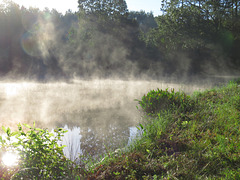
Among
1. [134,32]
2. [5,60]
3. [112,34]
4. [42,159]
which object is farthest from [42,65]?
[42,159]

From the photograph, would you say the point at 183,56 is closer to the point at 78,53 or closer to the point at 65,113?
the point at 78,53

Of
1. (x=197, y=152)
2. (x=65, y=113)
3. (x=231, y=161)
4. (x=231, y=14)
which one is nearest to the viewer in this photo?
(x=231, y=161)

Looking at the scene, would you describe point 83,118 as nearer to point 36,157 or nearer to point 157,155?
point 157,155

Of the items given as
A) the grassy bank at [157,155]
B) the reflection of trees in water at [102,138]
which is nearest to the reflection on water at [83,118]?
the reflection of trees in water at [102,138]

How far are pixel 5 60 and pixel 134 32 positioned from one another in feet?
46.5

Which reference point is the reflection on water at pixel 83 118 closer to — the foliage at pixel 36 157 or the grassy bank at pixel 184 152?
the grassy bank at pixel 184 152

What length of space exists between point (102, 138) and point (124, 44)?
1680 centimetres

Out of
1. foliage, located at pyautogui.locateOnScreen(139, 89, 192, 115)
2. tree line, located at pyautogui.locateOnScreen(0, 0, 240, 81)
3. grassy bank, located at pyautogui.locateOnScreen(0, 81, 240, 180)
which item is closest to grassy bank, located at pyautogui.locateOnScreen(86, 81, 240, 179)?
grassy bank, located at pyautogui.locateOnScreen(0, 81, 240, 180)

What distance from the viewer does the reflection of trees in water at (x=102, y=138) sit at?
3642mm

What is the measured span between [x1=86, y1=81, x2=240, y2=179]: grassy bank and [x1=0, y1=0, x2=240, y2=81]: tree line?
12.3 m

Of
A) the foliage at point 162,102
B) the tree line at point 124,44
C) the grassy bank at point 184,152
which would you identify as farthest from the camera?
the tree line at point 124,44

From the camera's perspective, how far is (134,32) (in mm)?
20297

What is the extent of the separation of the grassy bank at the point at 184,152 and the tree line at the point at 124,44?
Result: 1234 centimetres

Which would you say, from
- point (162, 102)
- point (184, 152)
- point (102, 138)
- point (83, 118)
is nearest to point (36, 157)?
point (184, 152)
